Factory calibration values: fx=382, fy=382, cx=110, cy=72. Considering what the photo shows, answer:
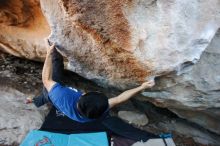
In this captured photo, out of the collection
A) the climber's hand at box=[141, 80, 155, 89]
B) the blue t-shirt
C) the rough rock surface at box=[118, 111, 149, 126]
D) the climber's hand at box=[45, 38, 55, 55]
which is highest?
the climber's hand at box=[45, 38, 55, 55]

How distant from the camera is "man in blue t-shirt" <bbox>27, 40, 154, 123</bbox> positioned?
87.7 inches

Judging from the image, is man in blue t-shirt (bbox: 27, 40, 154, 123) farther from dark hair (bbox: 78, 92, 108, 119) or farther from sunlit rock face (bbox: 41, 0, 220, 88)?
sunlit rock face (bbox: 41, 0, 220, 88)

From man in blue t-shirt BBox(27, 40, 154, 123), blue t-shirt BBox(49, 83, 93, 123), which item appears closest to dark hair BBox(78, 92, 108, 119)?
man in blue t-shirt BBox(27, 40, 154, 123)

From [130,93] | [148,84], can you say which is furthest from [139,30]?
[130,93]

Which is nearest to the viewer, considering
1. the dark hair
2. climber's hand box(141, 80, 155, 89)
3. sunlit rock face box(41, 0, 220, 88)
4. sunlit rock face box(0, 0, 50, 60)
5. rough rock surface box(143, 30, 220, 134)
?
sunlit rock face box(41, 0, 220, 88)

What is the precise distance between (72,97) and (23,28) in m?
1.04

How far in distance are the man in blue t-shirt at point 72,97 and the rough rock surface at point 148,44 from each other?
82mm

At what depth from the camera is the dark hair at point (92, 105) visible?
2211 millimetres

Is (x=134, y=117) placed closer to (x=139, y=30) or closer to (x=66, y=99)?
(x=66, y=99)

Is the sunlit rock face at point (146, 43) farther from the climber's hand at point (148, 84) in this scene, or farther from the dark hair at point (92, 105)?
the dark hair at point (92, 105)

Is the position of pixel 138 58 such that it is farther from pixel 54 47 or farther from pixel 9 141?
pixel 9 141

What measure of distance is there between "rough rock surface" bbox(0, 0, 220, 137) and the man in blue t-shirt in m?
0.08

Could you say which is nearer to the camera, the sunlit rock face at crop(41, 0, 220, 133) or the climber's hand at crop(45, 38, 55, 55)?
the sunlit rock face at crop(41, 0, 220, 133)

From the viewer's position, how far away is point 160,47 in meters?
2.15
